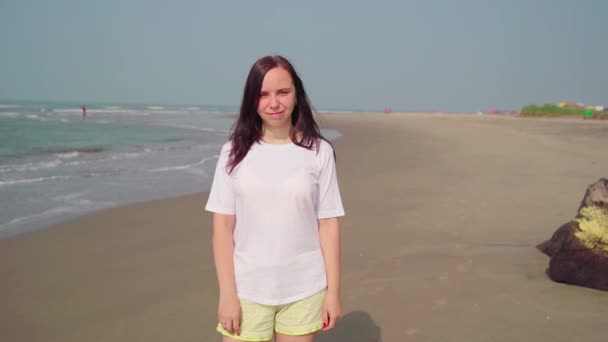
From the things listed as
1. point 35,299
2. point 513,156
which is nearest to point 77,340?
point 35,299

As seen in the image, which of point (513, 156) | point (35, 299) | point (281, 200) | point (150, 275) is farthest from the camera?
point (513, 156)

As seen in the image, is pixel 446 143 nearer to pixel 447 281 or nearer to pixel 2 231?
pixel 447 281

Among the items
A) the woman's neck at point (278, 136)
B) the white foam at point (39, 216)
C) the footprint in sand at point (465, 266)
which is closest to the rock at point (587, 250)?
the footprint in sand at point (465, 266)

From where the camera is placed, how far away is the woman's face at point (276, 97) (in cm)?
181

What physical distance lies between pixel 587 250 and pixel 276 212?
9.25 ft

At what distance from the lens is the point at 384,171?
9.56 metres

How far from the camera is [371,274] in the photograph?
3.93 meters


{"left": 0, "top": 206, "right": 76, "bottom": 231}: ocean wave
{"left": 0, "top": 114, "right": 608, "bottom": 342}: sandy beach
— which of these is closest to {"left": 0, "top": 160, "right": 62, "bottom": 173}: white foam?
{"left": 0, "top": 206, "right": 76, "bottom": 231}: ocean wave

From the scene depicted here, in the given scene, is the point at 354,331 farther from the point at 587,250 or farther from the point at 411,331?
the point at 587,250

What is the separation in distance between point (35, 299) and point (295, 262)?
2.86 m

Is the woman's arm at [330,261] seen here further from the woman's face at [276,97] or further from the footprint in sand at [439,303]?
the footprint in sand at [439,303]

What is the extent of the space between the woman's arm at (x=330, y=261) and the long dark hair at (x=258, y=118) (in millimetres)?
351

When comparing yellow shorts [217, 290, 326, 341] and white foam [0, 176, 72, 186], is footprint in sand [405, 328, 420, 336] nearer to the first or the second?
yellow shorts [217, 290, 326, 341]

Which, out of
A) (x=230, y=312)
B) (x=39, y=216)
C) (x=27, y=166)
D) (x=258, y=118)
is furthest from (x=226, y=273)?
(x=27, y=166)
